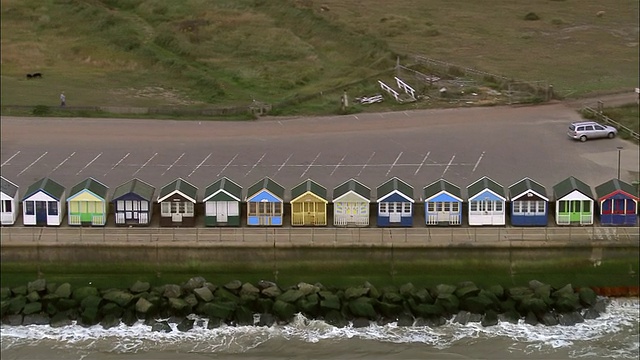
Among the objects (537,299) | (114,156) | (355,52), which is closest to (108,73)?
(355,52)

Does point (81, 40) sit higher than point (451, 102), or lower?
higher

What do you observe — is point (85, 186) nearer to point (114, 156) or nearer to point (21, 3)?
point (114, 156)

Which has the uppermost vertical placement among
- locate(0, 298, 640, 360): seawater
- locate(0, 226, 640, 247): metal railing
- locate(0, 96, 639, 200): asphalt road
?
locate(0, 96, 639, 200): asphalt road

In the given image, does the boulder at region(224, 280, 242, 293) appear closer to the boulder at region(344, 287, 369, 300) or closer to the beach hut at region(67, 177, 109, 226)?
the boulder at region(344, 287, 369, 300)

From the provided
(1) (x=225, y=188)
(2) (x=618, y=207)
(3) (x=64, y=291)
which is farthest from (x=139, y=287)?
(2) (x=618, y=207)

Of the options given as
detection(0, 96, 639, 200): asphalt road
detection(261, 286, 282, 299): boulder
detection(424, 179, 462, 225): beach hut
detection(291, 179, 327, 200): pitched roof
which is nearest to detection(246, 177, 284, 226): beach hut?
detection(291, 179, 327, 200): pitched roof
